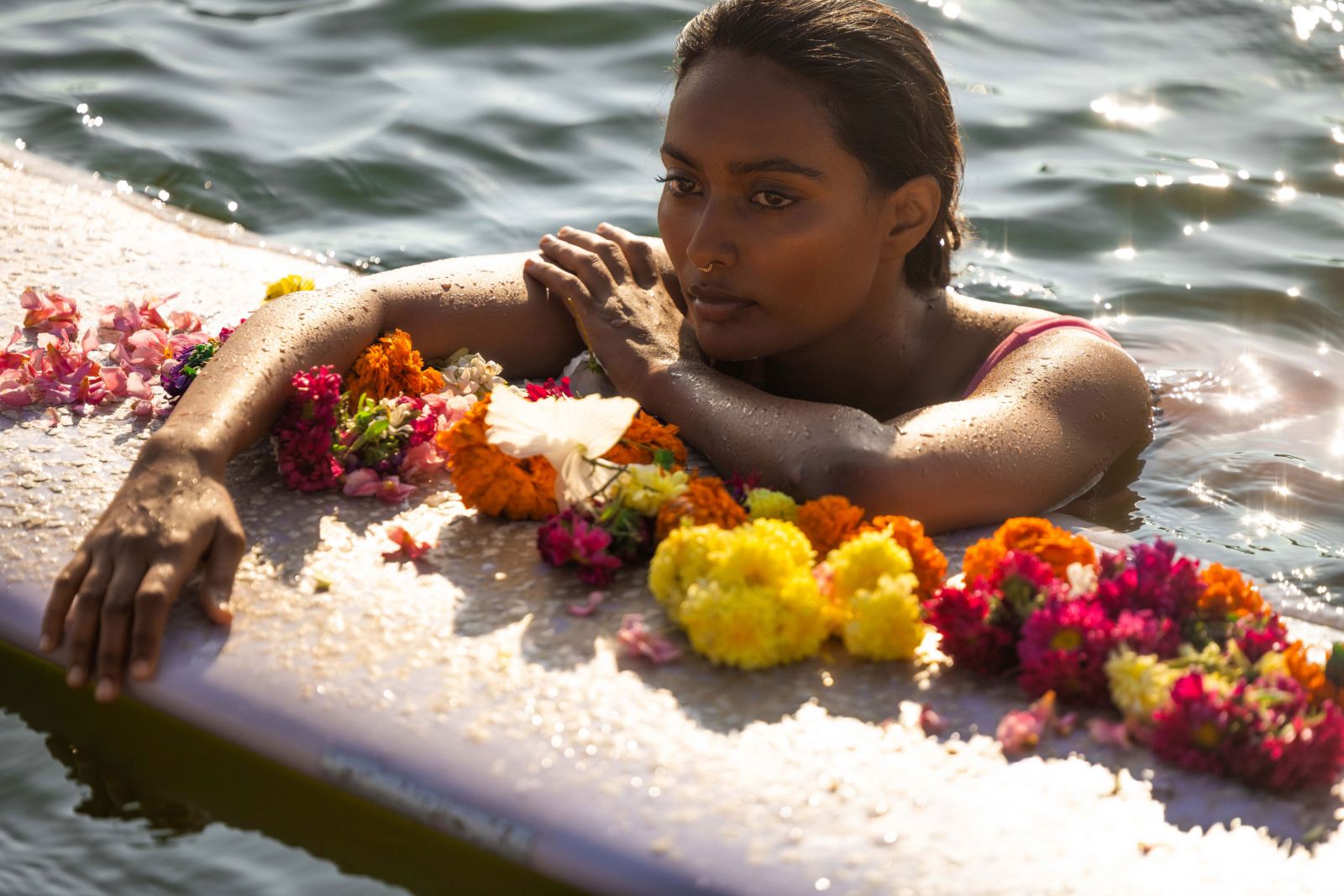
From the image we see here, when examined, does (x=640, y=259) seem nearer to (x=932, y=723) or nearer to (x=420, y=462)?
(x=420, y=462)

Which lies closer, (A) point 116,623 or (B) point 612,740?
(B) point 612,740

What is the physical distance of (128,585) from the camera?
254 cm

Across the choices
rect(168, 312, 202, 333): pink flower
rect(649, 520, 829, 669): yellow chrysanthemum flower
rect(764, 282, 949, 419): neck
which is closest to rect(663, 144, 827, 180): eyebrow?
rect(764, 282, 949, 419): neck

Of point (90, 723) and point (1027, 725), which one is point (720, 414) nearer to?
point (1027, 725)

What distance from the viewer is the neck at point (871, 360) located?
3.51 meters

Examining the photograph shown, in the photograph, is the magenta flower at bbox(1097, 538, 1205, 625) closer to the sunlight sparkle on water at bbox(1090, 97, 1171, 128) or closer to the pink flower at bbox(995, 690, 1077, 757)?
the pink flower at bbox(995, 690, 1077, 757)

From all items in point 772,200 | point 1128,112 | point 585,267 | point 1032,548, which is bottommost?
point 1128,112

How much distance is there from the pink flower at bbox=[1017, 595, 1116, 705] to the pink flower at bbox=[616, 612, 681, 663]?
23.4 inches

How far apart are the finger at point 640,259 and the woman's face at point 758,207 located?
1.14 feet

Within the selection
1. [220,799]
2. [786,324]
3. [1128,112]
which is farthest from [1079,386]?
[1128,112]

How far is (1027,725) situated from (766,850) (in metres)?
0.51

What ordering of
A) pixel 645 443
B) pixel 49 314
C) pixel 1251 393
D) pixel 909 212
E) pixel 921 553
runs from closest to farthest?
1. pixel 921 553
2. pixel 645 443
3. pixel 909 212
4. pixel 49 314
5. pixel 1251 393

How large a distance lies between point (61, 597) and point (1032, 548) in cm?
171

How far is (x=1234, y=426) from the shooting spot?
4355 millimetres
